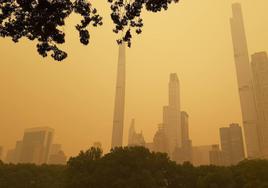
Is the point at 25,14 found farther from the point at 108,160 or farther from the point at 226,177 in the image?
the point at 226,177

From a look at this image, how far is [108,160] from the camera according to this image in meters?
41.7

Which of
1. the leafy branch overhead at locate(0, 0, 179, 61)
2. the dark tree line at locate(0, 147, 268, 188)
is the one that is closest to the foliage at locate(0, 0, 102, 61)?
the leafy branch overhead at locate(0, 0, 179, 61)

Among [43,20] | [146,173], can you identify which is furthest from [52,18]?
[146,173]

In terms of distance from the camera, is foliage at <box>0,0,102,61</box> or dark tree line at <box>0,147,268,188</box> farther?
dark tree line at <box>0,147,268,188</box>

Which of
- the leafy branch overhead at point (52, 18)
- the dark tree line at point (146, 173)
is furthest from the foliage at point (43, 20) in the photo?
the dark tree line at point (146, 173)

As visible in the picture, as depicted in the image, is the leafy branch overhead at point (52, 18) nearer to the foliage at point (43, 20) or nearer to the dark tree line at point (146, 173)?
the foliage at point (43, 20)

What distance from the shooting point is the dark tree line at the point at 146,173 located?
130 ft

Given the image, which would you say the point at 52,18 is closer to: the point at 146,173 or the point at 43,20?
the point at 43,20

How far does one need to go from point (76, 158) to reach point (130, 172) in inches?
302

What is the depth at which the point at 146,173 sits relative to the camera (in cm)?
→ 4009

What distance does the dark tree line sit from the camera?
39.6 metres

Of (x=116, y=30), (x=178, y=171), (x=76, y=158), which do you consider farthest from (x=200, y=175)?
(x=116, y=30)

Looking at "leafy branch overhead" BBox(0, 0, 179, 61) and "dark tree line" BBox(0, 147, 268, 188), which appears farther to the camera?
"dark tree line" BBox(0, 147, 268, 188)

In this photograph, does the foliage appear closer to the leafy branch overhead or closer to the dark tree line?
the leafy branch overhead
